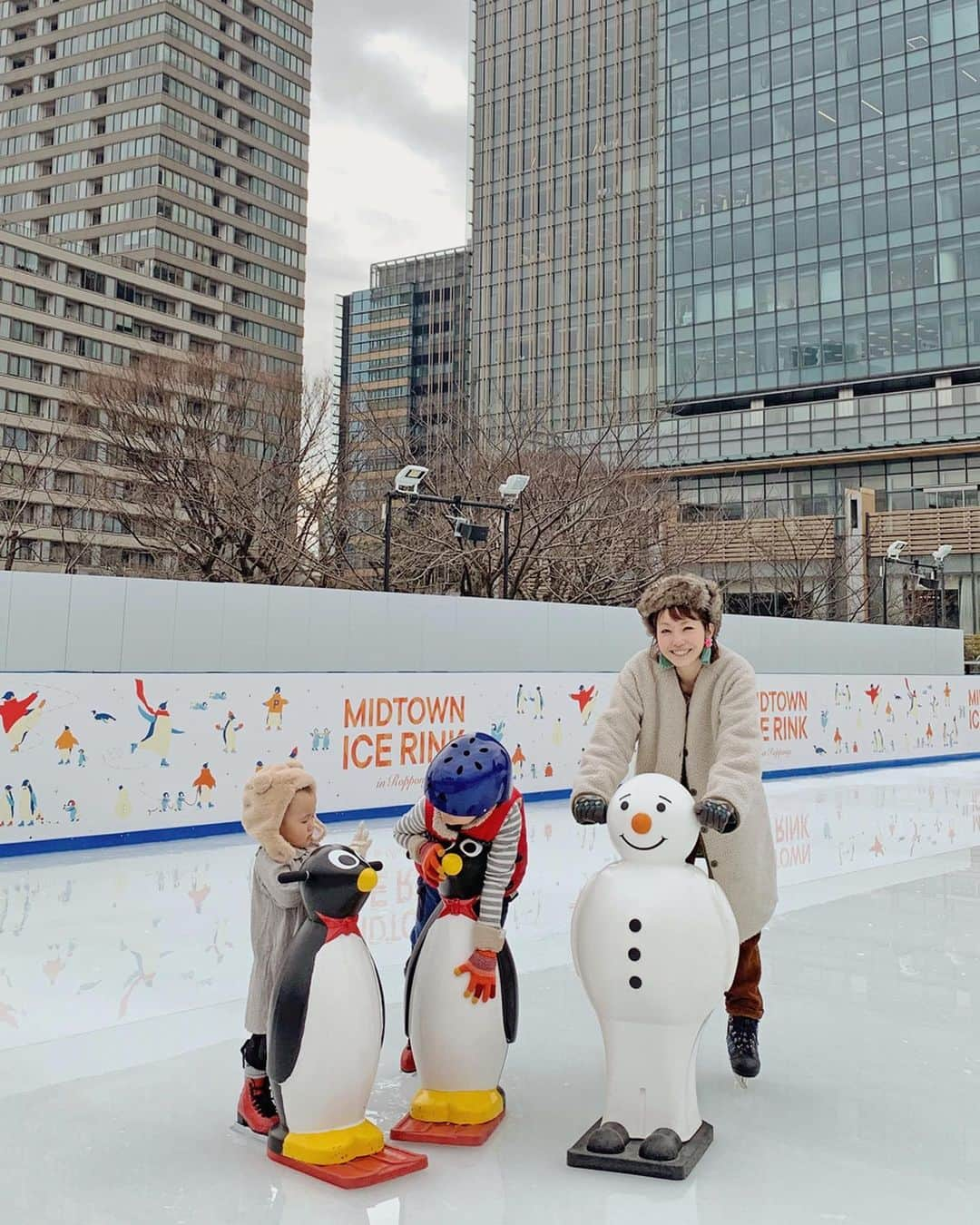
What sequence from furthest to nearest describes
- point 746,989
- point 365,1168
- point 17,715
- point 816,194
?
Answer: point 816,194
point 17,715
point 746,989
point 365,1168

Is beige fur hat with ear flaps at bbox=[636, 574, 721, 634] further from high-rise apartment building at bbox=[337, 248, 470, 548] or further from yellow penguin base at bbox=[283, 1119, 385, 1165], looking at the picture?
high-rise apartment building at bbox=[337, 248, 470, 548]

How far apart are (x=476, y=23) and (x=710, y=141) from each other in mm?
29876

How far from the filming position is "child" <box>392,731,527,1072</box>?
3.04 meters

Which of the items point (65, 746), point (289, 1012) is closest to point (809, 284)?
point (65, 746)

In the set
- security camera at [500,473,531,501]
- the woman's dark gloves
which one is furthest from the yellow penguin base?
security camera at [500,473,531,501]

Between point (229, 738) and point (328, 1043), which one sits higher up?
point (229, 738)

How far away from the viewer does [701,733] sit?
348 centimetres

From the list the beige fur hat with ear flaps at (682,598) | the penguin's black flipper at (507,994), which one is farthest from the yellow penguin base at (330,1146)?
the beige fur hat with ear flaps at (682,598)

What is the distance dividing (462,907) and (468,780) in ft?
1.30

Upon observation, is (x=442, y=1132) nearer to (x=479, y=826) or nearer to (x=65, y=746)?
(x=479, y=826)

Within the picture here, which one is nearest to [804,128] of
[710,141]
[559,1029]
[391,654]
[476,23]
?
[710,141]

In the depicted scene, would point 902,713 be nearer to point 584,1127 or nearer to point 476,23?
point 584,1127

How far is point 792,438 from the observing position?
50.8 meters

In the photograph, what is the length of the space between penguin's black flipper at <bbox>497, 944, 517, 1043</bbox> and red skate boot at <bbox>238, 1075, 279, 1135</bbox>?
0.68m
